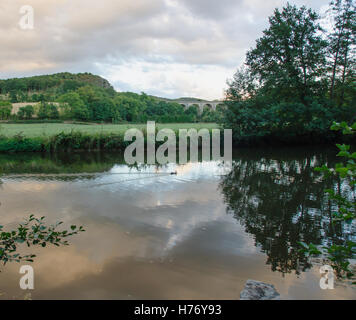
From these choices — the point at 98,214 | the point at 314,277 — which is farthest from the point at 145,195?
the point at 314,277

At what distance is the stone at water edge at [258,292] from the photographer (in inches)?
155

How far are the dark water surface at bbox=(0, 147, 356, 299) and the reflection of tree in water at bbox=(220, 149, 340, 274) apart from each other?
1.2 inches

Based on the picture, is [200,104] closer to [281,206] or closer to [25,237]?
[281,206]

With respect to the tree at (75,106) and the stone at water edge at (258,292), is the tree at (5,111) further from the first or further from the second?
the stone at water edge at (258,292)

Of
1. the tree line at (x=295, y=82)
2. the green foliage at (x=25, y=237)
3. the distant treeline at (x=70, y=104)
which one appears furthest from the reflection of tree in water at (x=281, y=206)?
the distant treeline at (x=70, y=104)

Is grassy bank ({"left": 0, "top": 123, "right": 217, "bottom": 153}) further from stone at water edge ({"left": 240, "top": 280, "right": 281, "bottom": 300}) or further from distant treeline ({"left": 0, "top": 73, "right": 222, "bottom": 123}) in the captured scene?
distant treeline ({"left": 0, "top": 73, "right": 222, "bottom": 123})

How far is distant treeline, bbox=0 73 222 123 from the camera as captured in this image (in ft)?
156

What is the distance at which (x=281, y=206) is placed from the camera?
8.76 meters

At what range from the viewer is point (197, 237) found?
6668mm

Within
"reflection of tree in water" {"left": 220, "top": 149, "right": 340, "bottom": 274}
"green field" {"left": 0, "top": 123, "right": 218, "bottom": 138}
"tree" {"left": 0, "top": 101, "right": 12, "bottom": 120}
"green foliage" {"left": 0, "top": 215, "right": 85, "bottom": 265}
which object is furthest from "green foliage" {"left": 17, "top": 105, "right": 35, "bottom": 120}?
"green foliage" {"left": 0, "top": 215, "right": 85, "bottom": 265}

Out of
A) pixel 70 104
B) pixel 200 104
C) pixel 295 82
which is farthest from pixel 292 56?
pixel 200 104

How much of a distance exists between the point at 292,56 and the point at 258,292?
22.5 meters

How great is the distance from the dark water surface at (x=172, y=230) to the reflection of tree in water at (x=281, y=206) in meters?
0.03

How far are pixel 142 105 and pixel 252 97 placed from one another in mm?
69765
